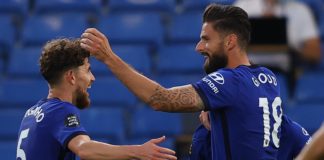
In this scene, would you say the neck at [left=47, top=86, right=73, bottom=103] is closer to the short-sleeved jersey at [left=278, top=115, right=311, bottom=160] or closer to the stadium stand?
the short-sleeved jersey at [left=278, top=115, right=311, bottom=160]

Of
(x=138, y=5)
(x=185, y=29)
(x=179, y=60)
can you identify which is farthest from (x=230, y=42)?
(x=138, y=5)

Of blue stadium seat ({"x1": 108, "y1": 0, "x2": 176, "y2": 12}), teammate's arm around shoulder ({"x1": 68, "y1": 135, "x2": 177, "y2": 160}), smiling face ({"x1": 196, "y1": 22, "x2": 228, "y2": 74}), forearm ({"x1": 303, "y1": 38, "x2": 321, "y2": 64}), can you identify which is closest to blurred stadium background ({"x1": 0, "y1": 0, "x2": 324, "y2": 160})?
blue stadium seat ({"x1": 108, "y1": 0, "x2": 176, "y2": 12})

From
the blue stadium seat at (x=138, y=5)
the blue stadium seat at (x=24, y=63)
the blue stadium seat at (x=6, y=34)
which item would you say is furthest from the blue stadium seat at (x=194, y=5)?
the blue stadium seat at (x=6, y=34)

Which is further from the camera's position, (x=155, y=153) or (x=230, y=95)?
(x=230, y=95)

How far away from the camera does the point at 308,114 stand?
759 centimetres

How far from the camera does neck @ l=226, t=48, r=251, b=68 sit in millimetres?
4457

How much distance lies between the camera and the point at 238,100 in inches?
169

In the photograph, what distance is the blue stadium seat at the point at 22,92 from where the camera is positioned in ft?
26.4

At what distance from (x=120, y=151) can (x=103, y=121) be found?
3.56 meters

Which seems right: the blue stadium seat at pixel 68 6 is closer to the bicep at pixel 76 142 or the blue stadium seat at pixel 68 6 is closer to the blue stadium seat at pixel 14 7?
the blue stadium seat at pixel 14 7

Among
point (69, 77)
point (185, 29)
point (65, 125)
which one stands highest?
point (69, 77)

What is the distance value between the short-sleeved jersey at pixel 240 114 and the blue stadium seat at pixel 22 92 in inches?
153

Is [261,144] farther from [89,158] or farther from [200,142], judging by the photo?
[89,158]

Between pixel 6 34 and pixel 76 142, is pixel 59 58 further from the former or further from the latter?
pixel 6 34
